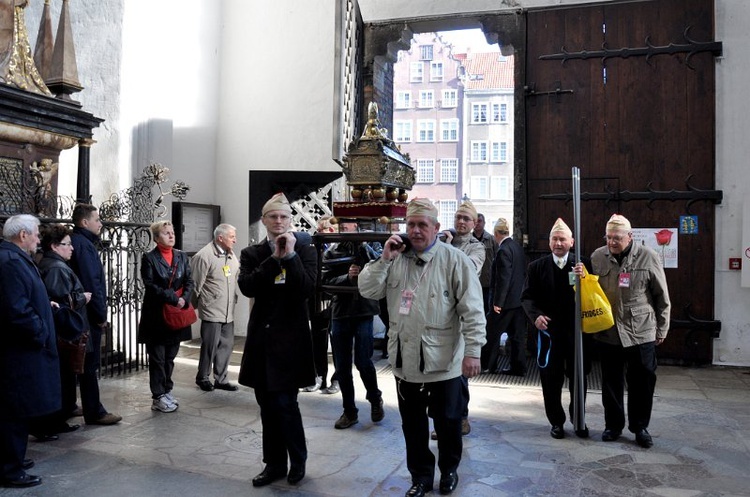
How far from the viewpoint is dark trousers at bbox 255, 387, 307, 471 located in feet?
13.7

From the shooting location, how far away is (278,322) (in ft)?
13.7

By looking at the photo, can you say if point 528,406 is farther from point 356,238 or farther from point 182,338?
point 182,338

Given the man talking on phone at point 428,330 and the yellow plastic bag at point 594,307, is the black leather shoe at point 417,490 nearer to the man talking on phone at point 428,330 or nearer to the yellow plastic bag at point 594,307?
the man talking on phone at point 428,330

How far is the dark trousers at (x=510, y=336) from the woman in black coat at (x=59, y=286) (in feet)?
14.4

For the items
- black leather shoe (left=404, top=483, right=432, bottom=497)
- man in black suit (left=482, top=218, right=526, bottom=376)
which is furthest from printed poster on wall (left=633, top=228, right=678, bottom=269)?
black leather shoe (left=404, top=483, right=432, bottom=497)

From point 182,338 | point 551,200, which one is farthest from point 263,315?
point 551,200

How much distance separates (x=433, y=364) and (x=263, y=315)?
43.0 inches

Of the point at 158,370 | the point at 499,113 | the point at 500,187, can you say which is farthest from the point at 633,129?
the point at 499,113

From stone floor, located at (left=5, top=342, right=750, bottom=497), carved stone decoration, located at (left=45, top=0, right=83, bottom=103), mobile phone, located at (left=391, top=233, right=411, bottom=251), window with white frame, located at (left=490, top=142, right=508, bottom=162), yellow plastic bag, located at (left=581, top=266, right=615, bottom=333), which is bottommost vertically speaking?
stone floor, located at (left=5, top=342, right=750, bottom=497)

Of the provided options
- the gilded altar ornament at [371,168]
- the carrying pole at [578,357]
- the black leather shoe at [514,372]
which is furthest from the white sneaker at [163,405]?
the black leather shoe at [514,372]

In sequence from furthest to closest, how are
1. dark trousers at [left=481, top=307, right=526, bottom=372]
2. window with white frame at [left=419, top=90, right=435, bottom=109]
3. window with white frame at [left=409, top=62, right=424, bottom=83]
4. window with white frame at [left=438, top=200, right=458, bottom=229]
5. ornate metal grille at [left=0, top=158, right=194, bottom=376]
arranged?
window with white frame at [left=409, top=62, right=424, bottom=83] → window with white frame at [left=419, top=90, right=435, bottom=109] → window with white frame at [left=438, top=200, right=458, bottom=229] → dark trousers at [left=481, top=307, right=526, bottom=372] → ornate metal grille at [left=0, top=158, right=194, bottom=376]

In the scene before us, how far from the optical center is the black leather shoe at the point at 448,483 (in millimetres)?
4098

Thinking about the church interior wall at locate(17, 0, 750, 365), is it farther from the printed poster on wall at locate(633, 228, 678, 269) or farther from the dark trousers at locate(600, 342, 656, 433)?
the dark trousers at locate(600, 342, 656, 433)

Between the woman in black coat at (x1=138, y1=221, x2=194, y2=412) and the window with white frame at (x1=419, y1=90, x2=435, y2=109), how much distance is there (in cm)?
4441
